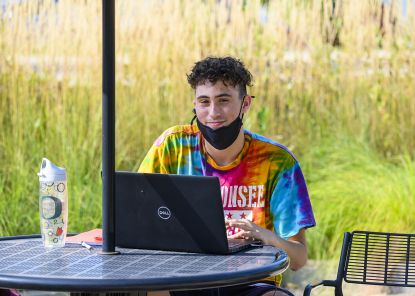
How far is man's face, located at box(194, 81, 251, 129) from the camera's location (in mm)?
3744

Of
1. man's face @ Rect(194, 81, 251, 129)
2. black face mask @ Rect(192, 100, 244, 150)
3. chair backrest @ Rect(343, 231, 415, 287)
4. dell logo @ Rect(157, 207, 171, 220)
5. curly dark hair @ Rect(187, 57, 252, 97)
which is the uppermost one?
curly dark hair @ Rect(187, 57, 252, 97)

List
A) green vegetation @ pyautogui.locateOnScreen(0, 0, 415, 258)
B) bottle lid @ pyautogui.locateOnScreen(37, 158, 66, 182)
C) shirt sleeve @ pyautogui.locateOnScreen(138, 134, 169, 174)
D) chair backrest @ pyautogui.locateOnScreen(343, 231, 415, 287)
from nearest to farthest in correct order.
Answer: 1. bottle lid @ pyautogui.locateOnScreen(37, 158, 66, 182)
2. shirt sleeve @ pyautogui.locateOnScreen(138, 134, 169, 174)
3. chair backrest @ pyautogui.locateOnScreen(343, 231, 415, 287)
4. green vegetation @ pyautogui.locateOnScreen(0, 0, 415, 258)

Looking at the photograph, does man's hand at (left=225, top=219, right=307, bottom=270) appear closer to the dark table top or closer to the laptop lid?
the dark table top

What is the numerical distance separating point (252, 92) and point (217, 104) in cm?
344

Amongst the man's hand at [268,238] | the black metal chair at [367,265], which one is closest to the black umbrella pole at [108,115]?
the man's hand at [268,238]

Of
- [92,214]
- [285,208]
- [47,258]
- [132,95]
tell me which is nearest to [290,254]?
[285,208]

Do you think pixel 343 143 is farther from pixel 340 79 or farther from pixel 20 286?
pixel 20 286

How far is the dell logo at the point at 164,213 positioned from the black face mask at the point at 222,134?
0.63m

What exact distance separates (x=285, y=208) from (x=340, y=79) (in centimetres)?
→ 377

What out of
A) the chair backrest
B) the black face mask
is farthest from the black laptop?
the chair backrest

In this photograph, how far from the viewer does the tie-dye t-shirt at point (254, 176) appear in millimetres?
3711

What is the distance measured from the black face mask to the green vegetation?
2846 mm

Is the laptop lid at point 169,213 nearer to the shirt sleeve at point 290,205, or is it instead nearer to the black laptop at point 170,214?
the black laptop at point 170,214

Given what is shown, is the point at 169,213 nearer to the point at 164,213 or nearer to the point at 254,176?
the point at 164,213
